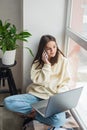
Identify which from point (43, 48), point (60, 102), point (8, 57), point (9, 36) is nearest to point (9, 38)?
point (9, 36)

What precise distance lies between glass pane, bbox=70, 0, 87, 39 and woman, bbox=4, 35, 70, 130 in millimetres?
267

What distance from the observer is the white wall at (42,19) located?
Answer: 196 cm

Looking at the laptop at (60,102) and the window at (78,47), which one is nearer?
the laptop at (60,102)

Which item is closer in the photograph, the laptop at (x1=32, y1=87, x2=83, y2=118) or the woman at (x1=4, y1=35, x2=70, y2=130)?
the laptop at (x1=32, y1=87, x2=83, y2=118)

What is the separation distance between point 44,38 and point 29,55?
27 centimetres

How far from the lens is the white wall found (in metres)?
1.96

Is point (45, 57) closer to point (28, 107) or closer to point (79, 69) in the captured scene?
point (79, 69)

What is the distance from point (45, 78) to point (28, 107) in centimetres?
31

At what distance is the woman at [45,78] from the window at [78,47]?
0.48ft

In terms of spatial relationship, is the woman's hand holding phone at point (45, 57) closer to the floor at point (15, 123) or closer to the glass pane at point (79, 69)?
the glass pane at point (79, 69)

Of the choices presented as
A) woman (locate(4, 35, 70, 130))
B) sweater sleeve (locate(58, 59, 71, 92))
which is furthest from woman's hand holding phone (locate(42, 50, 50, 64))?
sweater sleeve (locate(58, 59, 71, 92))

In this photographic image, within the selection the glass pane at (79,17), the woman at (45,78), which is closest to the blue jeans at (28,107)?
the woman at (45,78)

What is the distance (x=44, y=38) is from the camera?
1935mm

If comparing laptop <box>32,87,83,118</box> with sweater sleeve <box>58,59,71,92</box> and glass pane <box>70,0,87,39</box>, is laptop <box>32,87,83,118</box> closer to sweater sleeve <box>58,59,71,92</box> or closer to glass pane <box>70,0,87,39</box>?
sweater sleeve <box>58,59,71,92</box>
